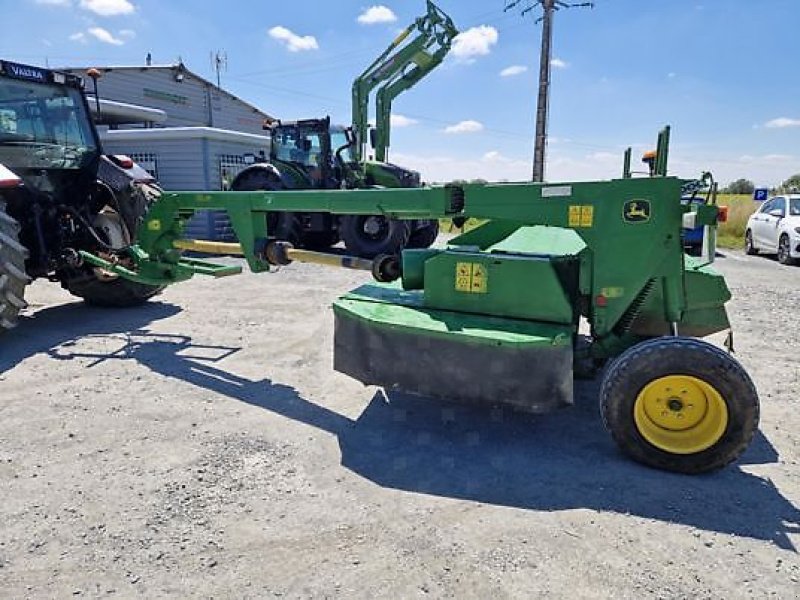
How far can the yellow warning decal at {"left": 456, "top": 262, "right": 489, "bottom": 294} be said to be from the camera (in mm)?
3277

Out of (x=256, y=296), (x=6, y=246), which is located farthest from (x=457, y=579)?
(x=256, y=296)

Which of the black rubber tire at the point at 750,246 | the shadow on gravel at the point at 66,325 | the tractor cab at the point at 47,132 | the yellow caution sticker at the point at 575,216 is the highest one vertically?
the tractor cab at the point at 47,132

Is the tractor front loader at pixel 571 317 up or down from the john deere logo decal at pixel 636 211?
down

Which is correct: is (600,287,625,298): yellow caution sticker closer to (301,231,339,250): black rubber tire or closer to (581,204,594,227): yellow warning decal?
(581,204,594,227): yellow warning decal

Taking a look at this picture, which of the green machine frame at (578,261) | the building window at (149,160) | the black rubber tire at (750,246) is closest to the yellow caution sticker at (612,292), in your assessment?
the green machine frame at (578,261)

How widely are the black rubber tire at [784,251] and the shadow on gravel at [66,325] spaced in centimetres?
1136

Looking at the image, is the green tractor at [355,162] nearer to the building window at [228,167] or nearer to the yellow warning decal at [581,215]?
the building window at [228,167]

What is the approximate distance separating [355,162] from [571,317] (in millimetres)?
8421

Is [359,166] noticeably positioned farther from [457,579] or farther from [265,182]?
[457,579]

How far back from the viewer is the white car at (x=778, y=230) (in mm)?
11027

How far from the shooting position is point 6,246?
4570 millimetres

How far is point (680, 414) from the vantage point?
2861 millimetres

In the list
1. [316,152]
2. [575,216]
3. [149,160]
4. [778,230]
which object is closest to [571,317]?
[575,216]

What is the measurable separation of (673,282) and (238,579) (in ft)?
8.63
